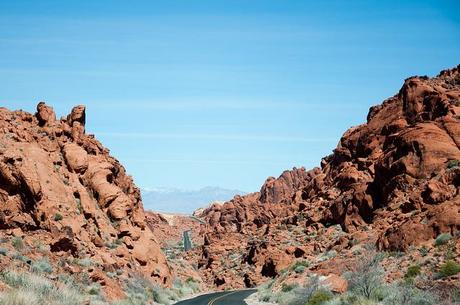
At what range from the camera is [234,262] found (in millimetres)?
73562

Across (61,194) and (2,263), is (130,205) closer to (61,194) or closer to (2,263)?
(61,194)

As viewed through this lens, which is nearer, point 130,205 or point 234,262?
point 130,205

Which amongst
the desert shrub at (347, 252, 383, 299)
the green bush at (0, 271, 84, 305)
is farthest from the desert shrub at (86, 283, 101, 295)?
the desert shrub at (347, 252, 383, 299)

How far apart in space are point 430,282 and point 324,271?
47.9ft

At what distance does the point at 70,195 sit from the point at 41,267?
13.8m

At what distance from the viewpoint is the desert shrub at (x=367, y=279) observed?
23906 mm

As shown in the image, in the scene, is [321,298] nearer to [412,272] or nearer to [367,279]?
[367,279]

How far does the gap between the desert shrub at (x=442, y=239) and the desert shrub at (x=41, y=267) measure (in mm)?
19537

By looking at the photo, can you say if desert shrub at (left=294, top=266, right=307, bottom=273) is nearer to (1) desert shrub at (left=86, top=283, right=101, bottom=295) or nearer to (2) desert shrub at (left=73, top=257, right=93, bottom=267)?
(2) desert shrub at (left=73, top=257, right=93, bottom=267)

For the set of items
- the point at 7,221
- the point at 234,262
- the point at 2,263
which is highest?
the point at 7,221

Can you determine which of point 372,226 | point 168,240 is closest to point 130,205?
point 372,226

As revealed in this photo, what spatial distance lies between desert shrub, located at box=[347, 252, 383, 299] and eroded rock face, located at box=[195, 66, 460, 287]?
259 inches

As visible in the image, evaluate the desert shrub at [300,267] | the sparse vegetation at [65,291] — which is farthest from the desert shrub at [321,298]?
the desert shrub at [300,267]

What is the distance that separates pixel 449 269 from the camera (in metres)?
22.5
